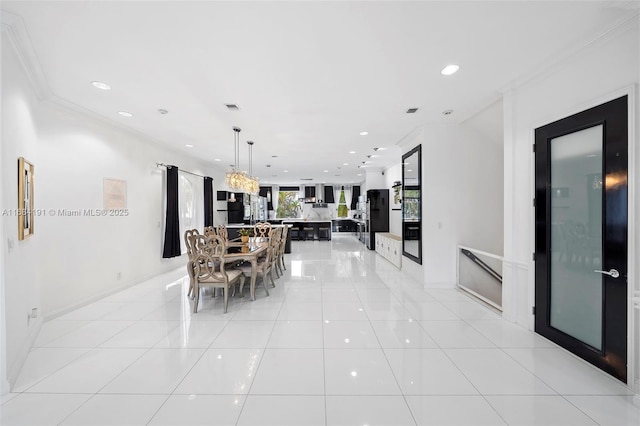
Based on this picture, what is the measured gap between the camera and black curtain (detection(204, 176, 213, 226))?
24.8 feet

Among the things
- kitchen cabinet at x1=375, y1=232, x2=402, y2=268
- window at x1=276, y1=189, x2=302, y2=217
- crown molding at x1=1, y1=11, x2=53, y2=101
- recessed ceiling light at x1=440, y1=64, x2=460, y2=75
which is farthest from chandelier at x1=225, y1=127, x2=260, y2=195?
window at x1=276, y1=189, x2=302, y2=217

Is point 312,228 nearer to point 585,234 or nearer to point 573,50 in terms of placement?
point 585,234

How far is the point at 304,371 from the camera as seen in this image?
223cm

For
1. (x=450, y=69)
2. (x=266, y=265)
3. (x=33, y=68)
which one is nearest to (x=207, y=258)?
(x=266, y=265)

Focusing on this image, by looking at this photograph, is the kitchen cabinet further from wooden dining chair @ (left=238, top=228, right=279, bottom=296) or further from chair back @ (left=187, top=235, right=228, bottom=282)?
chair back @ (left=187, top=235, right=228, bottom=282)

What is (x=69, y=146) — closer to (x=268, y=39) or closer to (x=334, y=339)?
(x=268, y=39)

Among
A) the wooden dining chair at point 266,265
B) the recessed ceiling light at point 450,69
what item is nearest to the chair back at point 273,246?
the wooden dining chair at point 266,265

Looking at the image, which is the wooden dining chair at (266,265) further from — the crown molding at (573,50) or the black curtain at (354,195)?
the black curtain at (354,195)

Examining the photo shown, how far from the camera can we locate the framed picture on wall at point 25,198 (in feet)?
8.00

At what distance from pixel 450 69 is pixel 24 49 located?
3.98 meters

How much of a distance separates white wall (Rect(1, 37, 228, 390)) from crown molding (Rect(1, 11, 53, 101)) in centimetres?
6

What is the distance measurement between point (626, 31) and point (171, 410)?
4.48 metres

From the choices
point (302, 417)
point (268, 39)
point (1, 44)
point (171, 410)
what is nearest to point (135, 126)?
point (1, 44)

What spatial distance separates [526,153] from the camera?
2963 millimetres
